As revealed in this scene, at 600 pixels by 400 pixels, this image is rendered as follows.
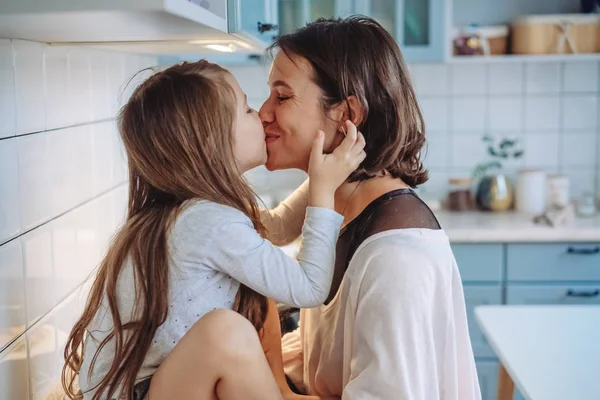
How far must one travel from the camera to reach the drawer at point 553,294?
2.91 m

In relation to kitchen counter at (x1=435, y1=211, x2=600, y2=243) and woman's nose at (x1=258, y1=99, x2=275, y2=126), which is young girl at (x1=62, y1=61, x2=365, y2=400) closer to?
woman's nose at (x1=258, y1=99, x2=275, y2=126)

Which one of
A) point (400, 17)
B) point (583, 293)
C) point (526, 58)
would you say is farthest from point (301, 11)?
point (583, 293)

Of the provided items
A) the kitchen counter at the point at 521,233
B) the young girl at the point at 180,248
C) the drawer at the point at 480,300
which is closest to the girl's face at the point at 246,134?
the young girl at the point at 180,248

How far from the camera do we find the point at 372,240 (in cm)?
134

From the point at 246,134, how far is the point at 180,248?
0.82 ft

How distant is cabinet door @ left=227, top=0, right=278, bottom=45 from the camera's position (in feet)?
4.52

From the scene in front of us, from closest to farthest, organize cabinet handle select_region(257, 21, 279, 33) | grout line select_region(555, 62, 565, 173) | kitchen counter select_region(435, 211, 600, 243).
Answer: cabinet handle select_region(257, 21, 279, 33), kitchen counter select_region(435, 211, 600, 243), grout line select_region(555, 62, 565, 173)

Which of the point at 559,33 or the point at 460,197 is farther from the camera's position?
the point at 460,197

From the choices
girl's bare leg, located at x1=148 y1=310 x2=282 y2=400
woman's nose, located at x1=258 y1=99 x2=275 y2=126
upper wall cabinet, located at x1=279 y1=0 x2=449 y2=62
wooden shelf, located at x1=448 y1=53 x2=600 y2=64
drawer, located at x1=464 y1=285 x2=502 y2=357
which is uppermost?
upper wall cabinet, located at x1=279 y1=0 x2=449 y2=62

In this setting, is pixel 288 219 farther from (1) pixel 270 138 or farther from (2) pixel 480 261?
(2) pixel 480 261

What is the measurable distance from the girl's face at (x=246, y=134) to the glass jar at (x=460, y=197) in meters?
1.93

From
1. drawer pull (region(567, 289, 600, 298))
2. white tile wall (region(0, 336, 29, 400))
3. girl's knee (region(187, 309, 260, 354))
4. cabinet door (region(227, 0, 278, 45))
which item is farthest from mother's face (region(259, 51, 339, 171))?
drawer pull (region(567, 289, 600, 298))

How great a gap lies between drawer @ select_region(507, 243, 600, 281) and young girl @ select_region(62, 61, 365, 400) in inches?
67.1

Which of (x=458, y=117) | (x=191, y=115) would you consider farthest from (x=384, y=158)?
(x=458, y=117)
